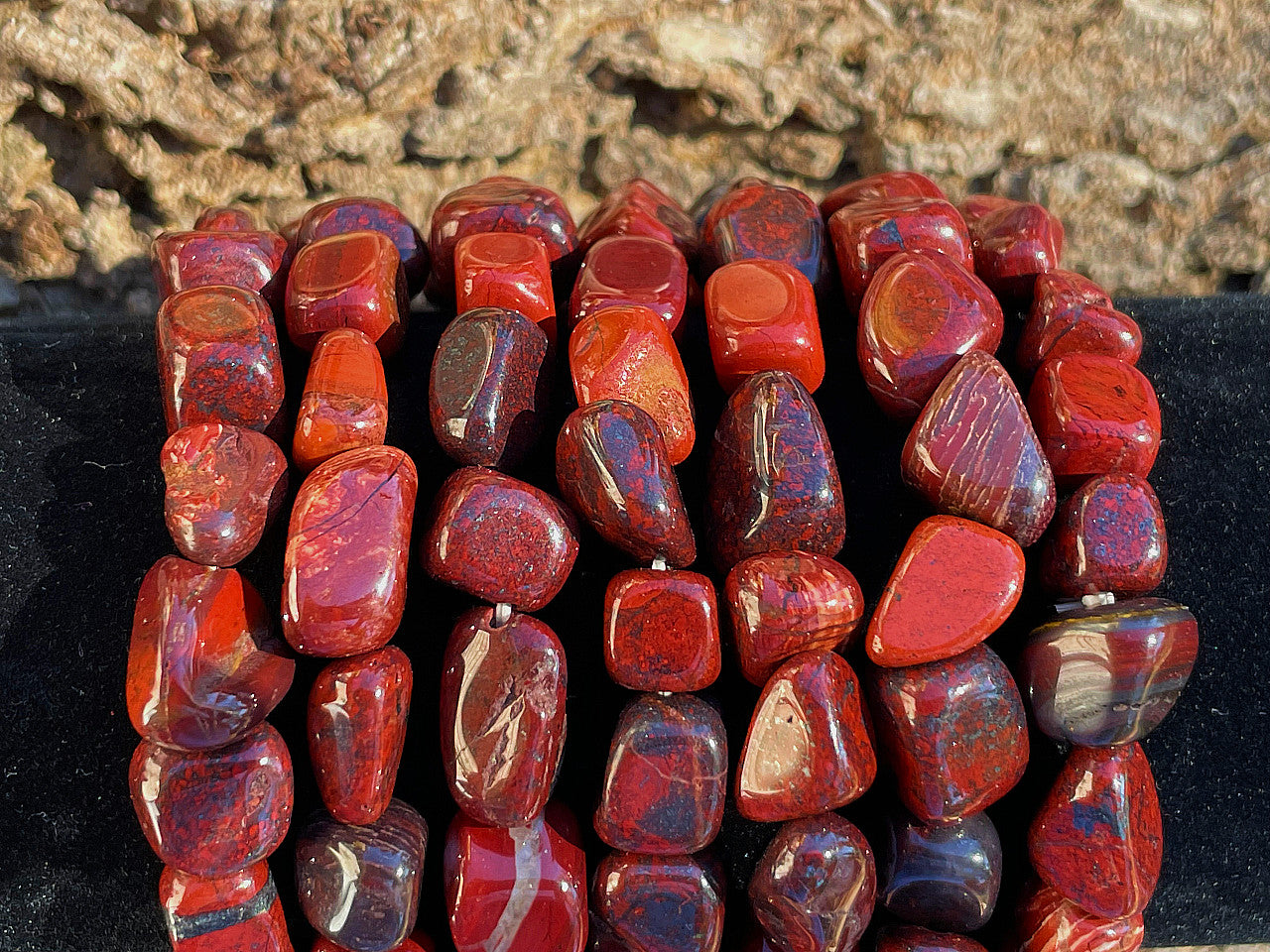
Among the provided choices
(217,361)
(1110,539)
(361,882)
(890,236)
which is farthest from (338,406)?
(1110,539)

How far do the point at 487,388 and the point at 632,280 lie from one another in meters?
0.14

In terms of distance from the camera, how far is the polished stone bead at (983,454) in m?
0.70

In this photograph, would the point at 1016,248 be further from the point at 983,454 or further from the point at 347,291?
the point at 347,291

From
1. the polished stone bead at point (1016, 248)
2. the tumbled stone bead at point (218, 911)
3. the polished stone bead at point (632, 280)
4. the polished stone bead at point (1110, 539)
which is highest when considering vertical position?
the polished stone bead at point (1016, 248)

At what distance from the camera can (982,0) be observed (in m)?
0.94

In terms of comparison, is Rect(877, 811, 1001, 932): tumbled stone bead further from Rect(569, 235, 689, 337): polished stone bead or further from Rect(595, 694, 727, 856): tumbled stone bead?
Rect(569, 235, 689, 337): polished stone bead

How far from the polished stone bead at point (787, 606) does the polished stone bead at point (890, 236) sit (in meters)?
0.23

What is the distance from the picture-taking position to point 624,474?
66 cm

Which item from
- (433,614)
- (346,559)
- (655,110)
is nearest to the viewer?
(346,559)

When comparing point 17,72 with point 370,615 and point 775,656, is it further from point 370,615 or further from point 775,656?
point 775,656

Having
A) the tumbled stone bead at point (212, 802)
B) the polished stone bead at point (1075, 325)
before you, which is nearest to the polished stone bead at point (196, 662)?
the tumbled stone bead at point (212, 802)

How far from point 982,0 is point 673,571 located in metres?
0.63

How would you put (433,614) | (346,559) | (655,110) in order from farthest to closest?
(655,110)
(433,614)
(346,559)

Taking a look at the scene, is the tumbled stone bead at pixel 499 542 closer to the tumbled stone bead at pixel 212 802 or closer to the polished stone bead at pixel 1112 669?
the tumbled stone bead at pixel 212 802
